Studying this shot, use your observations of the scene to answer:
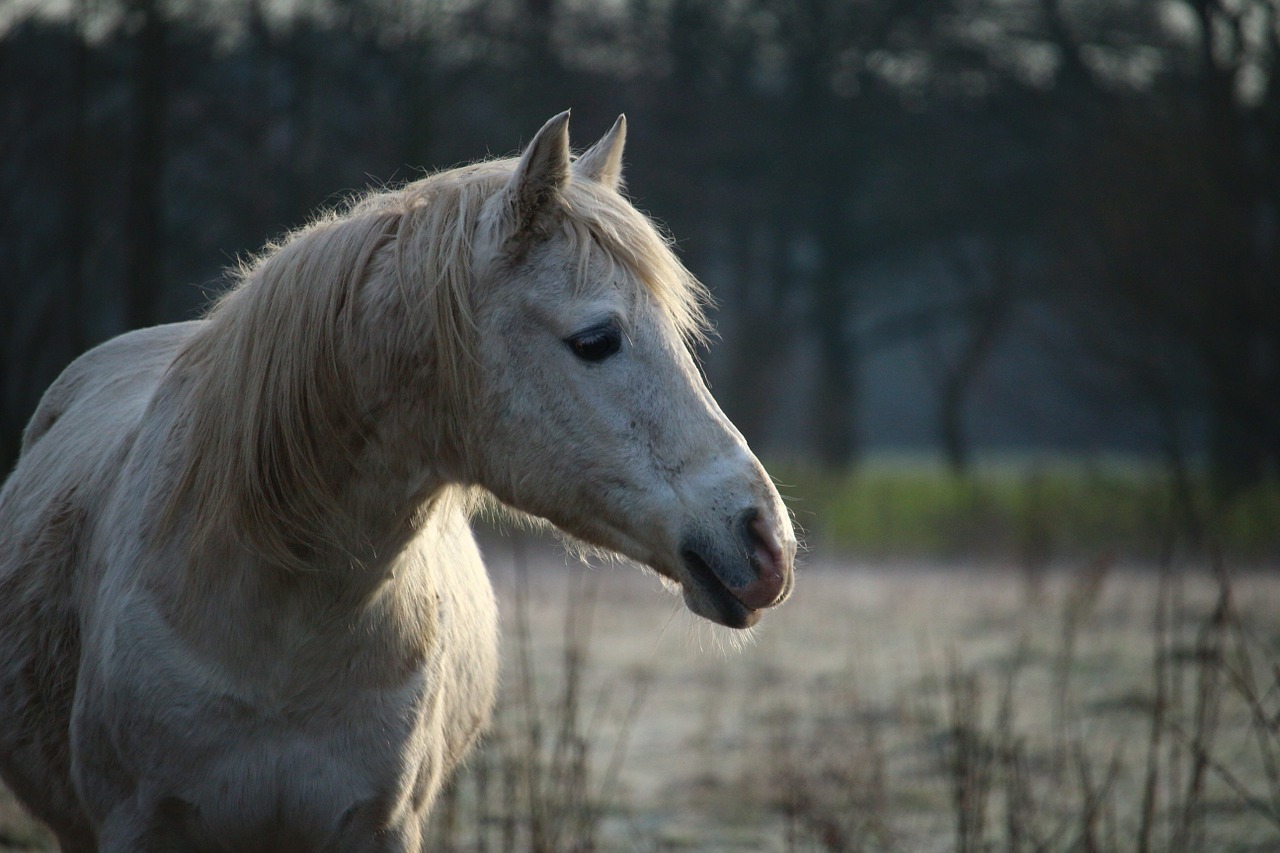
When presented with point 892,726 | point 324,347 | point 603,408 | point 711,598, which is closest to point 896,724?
point 892,726

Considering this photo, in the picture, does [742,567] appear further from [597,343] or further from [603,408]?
[597,343]

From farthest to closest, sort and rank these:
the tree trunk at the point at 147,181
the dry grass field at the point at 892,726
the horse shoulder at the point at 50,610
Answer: the tree trunk at the point at 147,181, the dry grass field at the point at 892,726, the horse shoulder at the point at 50,610

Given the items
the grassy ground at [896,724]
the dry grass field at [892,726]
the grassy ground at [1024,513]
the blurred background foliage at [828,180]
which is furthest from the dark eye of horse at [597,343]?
the grassy ground at [1024,513]

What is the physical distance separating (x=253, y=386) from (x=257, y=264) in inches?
17.3

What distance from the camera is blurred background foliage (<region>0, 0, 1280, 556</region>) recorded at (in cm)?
655

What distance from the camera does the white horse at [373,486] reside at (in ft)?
6.99

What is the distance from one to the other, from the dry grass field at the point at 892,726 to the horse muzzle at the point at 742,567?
25cm

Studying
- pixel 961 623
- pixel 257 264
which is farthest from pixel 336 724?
pixel 961 623

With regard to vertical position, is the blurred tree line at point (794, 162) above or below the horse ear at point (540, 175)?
below

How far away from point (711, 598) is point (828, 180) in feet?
74.6

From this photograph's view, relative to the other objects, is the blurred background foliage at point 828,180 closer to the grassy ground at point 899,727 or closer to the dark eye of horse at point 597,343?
the grassy ground at point 899,727

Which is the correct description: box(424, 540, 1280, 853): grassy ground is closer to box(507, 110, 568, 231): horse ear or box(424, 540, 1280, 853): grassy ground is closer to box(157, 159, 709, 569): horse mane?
box(157, 159, 709, 569): horse mane

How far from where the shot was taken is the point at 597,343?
2148 millimetres

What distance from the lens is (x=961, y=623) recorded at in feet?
32.7
